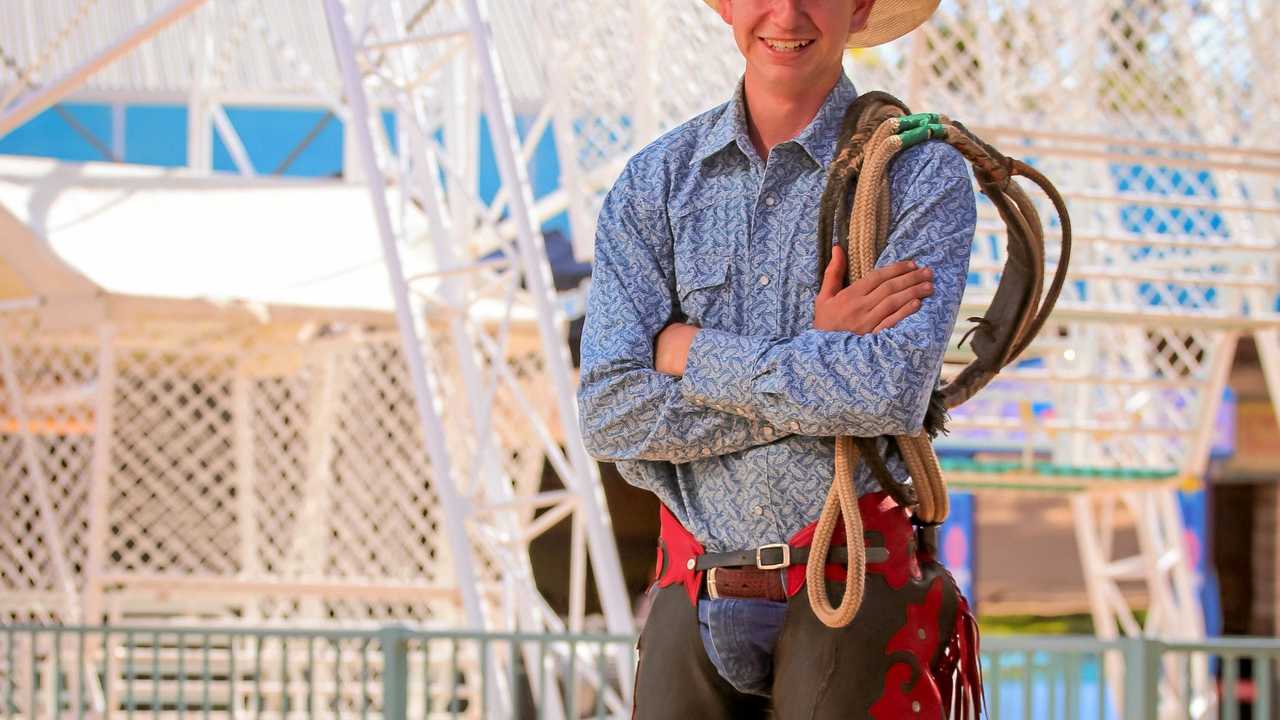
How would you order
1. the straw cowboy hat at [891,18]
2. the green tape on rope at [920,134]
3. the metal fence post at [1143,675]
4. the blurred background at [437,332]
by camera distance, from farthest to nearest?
the blurred background at [437,332], the metal fence post at [1143,675], the straw cowboy hat at [891,18], the green tape on rope at [920,134]

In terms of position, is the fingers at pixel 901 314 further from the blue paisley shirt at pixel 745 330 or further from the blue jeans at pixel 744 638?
the blue jeans at pixel 744 638

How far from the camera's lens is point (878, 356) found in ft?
5.07

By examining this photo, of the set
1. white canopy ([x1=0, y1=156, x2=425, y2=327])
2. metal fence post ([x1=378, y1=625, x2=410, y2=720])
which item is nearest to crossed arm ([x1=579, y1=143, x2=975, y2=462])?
metal fence post ([x1=378, y1=625, x2=410, y2=720])

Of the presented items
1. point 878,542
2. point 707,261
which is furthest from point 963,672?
point 707,261

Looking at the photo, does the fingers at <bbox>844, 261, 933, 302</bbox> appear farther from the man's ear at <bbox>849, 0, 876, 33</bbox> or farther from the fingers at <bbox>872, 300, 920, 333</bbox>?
the man's ear at <bbox>849, 0, 876, 33</bbox>

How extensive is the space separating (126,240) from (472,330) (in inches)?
60.7

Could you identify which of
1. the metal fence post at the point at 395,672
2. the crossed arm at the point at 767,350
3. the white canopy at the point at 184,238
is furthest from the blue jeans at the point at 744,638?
the white canopy at the point at 184,238

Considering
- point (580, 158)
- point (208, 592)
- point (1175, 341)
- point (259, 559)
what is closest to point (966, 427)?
point (1175, 341)

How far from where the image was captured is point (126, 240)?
6832 millimetres

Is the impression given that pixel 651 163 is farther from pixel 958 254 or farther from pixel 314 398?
pixel 314 398

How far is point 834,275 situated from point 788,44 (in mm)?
257

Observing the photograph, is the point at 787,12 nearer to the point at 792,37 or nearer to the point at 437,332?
the point at 792,37

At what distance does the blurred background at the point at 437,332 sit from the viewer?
5.41 meters

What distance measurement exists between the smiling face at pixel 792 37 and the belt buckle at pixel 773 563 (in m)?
0.48
